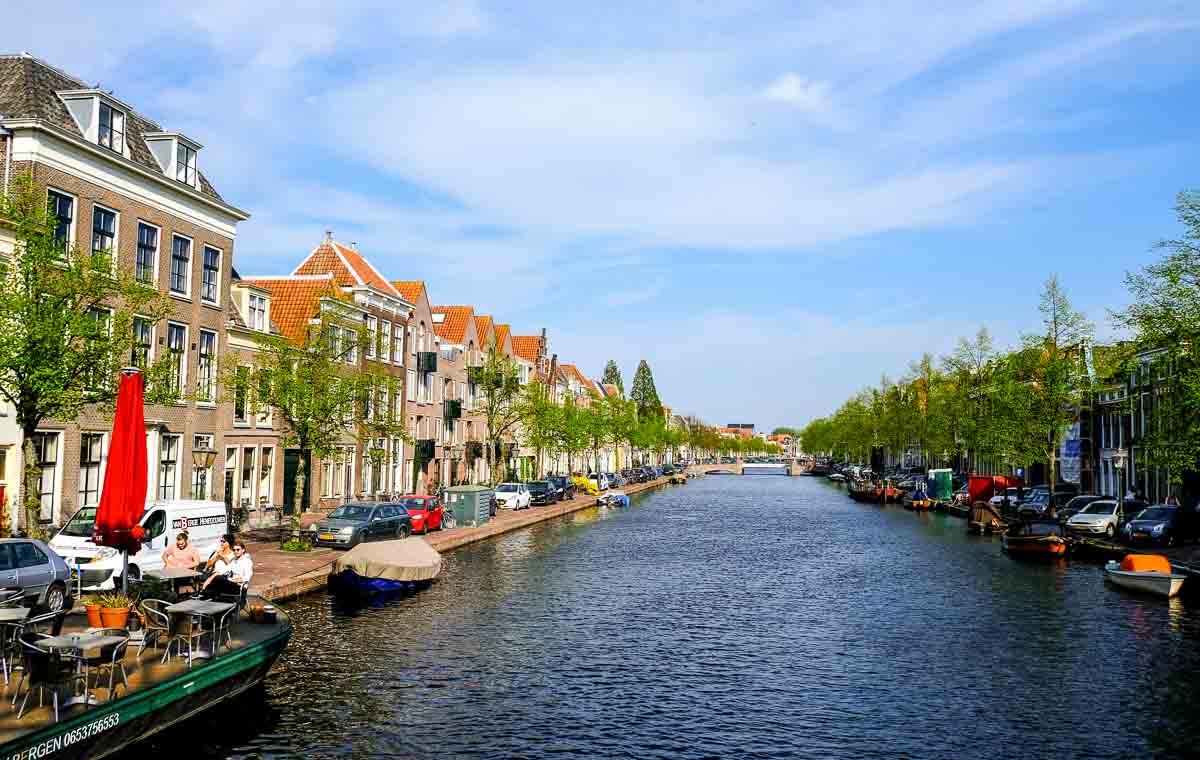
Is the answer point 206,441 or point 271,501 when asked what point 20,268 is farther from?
point 271,501

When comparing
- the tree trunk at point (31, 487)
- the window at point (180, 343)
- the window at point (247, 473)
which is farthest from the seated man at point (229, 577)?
the window at point (247, 473)

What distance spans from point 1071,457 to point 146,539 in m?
74.7

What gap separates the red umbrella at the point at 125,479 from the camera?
16.8m

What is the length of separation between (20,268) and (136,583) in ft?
31.8

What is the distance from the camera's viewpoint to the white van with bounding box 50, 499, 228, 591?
82.4ft

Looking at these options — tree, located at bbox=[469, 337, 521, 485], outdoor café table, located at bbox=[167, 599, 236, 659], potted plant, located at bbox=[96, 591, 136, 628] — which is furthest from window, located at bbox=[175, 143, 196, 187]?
tree, located at bbox=[469, 337, 521, 485]

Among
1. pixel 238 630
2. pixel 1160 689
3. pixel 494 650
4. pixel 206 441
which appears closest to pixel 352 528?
pixel 206 441

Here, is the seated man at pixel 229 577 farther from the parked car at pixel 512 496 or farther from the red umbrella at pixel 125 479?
the parked car at pixel 512 496

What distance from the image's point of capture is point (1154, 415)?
1747 inches

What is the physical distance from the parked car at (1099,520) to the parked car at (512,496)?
34.2 meters

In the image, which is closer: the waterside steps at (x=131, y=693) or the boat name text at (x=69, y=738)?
the boat name text at (x=69, y=738)

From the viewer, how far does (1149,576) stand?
3206 centimetres

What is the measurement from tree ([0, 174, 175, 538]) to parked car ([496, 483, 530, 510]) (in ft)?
134

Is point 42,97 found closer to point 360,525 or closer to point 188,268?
Result: point 188,268
